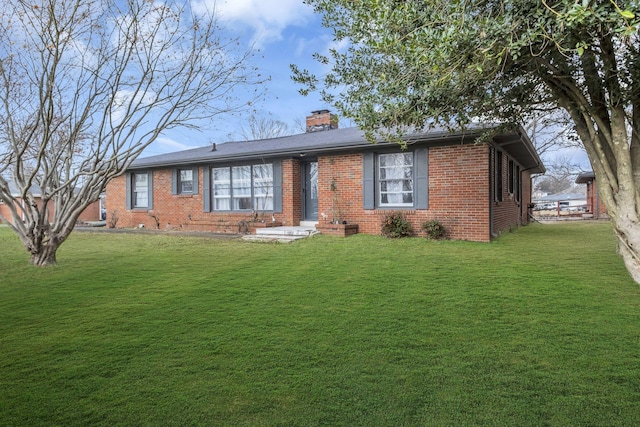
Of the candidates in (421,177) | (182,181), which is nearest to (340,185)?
(421,177)

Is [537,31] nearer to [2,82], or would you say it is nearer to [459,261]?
[459,261]

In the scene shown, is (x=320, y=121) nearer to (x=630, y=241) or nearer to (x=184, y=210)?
(x=184, y=210)

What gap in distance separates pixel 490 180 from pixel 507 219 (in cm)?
358

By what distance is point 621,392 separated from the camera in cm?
230

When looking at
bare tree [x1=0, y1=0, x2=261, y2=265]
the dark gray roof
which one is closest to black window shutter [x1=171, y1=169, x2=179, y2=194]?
the dark gray roof

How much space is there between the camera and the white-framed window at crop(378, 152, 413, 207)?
398 inches

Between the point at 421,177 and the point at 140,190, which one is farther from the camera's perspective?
the point at 140,190

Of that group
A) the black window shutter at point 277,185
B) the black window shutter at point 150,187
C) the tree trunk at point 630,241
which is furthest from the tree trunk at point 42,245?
the tree trunk at point 630,241

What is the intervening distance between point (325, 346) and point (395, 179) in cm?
776

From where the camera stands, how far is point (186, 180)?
14062 millimetres

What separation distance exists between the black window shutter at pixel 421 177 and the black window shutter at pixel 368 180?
1.13m

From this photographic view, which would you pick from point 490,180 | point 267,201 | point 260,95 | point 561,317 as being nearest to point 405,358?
point 561,317

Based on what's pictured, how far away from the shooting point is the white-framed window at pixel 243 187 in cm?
1250

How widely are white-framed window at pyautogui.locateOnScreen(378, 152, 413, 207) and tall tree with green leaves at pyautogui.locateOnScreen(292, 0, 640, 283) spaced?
344cm
